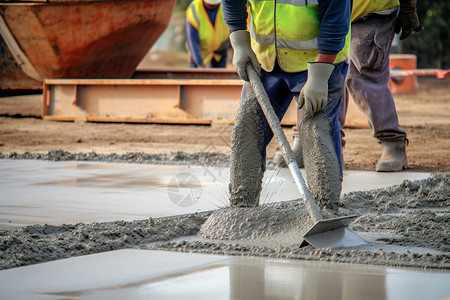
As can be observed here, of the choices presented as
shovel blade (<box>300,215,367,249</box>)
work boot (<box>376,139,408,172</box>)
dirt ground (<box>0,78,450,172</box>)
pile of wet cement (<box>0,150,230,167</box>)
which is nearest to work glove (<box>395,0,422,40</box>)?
work boot (<box>376,139,408,172</box>)

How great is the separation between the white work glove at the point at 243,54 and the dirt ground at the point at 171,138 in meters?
3.16

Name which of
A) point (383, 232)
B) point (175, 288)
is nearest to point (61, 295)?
point (175, 288)

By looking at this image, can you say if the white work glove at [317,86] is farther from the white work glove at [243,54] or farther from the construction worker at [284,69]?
the white work glove at [243,54]

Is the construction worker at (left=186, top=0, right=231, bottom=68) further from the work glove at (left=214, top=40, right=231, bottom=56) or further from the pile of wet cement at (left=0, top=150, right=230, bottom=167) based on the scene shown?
the pile of wet cement at (left=0, top=150, right=230, bottom=167)

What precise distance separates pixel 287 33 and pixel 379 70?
298 cm

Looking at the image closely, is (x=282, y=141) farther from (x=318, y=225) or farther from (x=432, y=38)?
(x=432, y=38)

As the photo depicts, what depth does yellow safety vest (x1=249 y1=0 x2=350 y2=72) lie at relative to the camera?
4.09 m

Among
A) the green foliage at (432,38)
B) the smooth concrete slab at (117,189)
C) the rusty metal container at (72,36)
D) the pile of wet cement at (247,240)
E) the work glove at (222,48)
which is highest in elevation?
the green foliage at (432,38)

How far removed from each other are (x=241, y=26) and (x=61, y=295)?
207 centimetres

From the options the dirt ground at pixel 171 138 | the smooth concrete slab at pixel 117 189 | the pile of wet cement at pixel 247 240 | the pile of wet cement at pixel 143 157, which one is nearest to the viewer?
the pile of wet cement at pixel 247 240

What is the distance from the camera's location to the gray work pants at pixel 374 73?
22.0 feet

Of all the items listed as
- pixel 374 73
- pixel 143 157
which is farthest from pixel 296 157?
pixel 143 157

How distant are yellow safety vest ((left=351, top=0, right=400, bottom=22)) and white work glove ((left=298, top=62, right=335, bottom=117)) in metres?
2.72

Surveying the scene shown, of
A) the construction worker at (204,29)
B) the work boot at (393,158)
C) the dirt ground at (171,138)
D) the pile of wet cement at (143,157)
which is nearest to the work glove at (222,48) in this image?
the construction worker at (204,29)
